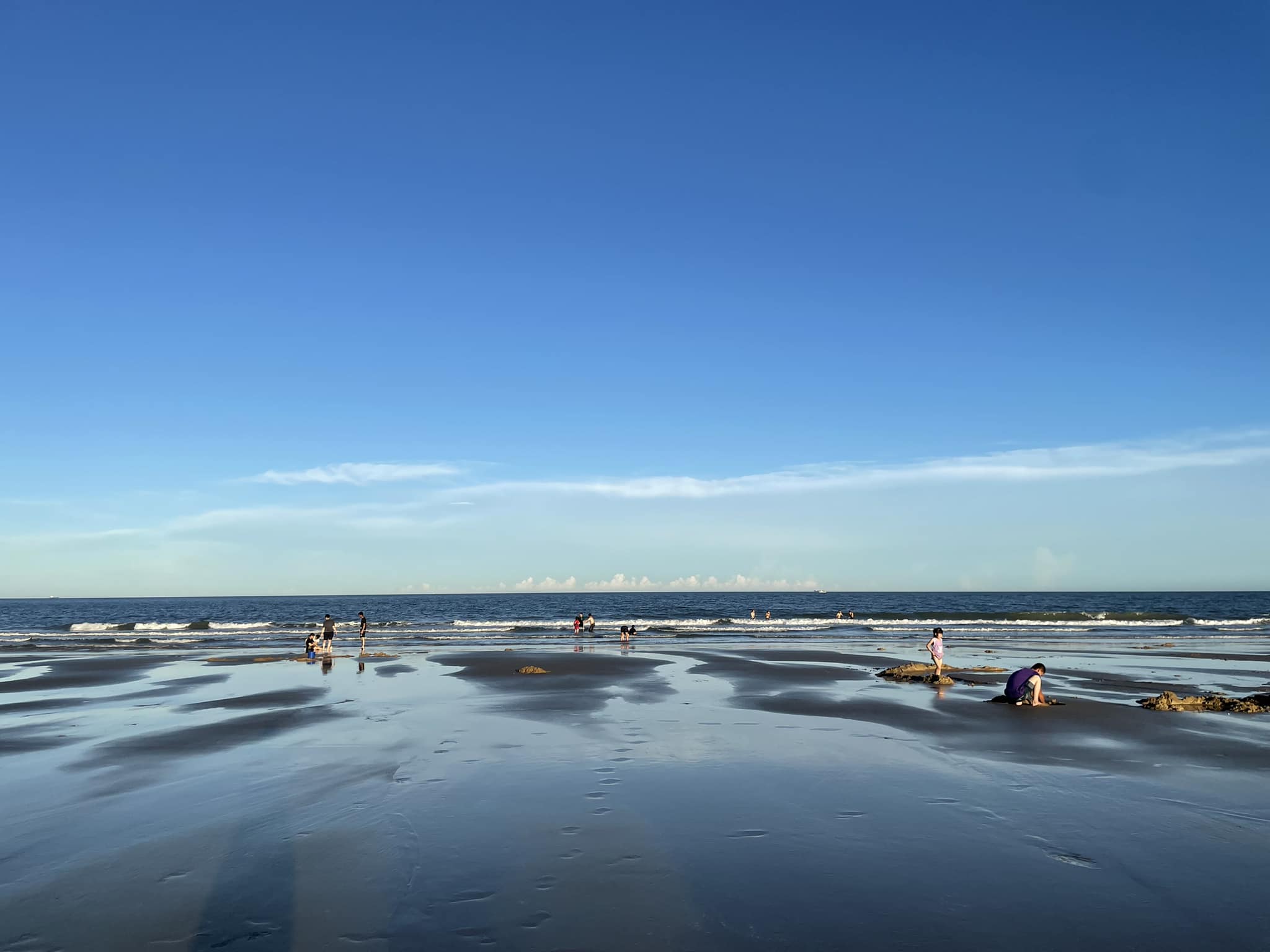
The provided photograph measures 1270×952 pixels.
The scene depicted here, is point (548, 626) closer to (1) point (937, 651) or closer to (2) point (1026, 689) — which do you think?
(1) point (937, 651)

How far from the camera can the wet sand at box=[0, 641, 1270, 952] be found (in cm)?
734

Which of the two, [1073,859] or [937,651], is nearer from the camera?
[1073,859]

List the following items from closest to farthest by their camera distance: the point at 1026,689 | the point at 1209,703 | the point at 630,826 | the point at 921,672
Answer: the point at 630,826 → the point at 1209,703 → the point at 1026,689 → the point at 921,672

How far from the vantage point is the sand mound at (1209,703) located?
20.2 meters

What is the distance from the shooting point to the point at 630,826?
10344mm

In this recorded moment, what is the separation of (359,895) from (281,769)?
21.8 feet

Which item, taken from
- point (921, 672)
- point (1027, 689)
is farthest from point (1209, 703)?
point (921, 672)

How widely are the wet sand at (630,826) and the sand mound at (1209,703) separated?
0.70 metres

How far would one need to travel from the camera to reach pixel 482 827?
10.2m

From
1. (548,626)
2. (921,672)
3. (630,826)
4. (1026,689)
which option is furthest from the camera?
(548,626)

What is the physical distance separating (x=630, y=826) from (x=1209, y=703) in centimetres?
1824

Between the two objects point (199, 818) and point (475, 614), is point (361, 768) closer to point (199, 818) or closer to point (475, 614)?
point (199, 818)

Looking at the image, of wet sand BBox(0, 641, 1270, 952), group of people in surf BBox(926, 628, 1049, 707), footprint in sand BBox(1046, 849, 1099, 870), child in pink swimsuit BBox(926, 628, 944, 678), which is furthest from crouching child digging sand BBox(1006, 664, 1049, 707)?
footprint in sand BBox(1046, 849, 1099, 870)

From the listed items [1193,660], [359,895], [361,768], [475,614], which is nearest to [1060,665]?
[1193,660]
